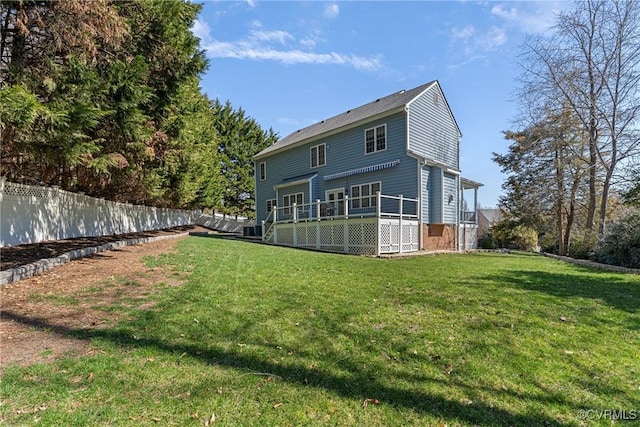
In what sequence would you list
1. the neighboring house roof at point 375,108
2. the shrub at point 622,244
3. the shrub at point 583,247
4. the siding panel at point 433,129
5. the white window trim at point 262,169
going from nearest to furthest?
the shrub at point 622,244, the shrub at point 583,247, the siding panel at point 433,129, the neighboring house roof at point 375,108, the white window trim at point 262,169

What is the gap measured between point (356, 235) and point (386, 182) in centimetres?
404

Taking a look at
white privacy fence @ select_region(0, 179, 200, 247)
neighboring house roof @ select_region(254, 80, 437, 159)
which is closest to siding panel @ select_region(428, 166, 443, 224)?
neighboring house roof @ select_region(254, 80, 437, 159)

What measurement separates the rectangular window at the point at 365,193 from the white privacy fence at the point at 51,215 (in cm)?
1136

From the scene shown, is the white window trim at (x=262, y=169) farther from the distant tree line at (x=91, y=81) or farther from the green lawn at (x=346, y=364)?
the green lawn at (x=346, y=364)

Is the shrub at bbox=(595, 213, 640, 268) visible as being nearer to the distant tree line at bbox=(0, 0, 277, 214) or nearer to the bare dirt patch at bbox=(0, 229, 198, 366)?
the bare dirt patch at bbox=(0, 229, 198, 366)

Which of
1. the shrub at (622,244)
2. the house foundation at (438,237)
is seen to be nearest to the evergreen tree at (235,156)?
the house foundation at (438,237)

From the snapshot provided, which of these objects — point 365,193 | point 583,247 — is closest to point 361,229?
point 365,193

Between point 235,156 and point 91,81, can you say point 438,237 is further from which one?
point 235,156

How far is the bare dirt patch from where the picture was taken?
340 cm

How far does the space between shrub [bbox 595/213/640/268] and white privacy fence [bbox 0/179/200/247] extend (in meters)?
18.0

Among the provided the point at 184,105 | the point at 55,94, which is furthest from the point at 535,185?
the point at 55,94

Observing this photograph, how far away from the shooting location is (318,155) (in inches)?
766

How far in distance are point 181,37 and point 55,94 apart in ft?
14.2

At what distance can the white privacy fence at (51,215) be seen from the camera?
8.18m
